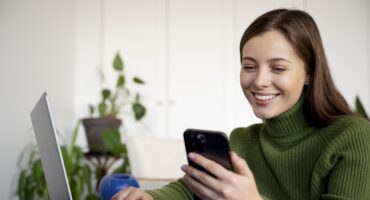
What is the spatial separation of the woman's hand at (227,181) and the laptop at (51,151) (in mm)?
227

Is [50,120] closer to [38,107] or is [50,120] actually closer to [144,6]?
[38,107]

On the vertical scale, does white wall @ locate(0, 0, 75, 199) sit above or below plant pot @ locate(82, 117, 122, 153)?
above

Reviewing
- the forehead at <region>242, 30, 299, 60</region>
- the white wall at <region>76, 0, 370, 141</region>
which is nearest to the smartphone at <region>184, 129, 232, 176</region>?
the forehead at <region>242, 30, 299, 60</region>

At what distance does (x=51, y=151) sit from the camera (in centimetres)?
78

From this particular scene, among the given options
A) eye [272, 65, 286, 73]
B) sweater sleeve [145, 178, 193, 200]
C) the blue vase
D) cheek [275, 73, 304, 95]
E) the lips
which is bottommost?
sweater sleeve [145, 178, 193, 200]

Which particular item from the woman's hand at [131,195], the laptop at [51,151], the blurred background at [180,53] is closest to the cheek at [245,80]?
the woman's hand at [131,195]

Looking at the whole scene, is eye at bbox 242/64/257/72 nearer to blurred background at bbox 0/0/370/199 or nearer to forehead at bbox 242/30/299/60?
forehead at bbox 242/30/299/60

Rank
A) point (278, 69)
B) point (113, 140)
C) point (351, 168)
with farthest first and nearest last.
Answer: point (113, 140), point (278, 69), point (351, 168)

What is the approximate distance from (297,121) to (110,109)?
2.74 m

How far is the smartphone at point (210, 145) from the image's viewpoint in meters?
0.70

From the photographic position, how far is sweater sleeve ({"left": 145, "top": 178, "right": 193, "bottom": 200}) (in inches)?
39.3

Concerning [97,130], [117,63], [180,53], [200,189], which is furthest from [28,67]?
[200,189]

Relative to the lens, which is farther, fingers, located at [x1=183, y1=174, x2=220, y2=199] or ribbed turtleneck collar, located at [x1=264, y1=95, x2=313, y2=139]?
ribbed turtleneck collar, located at [x1=264, y1=95, x2=313, y2=139]

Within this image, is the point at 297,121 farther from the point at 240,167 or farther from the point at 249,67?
the point at 240,167
